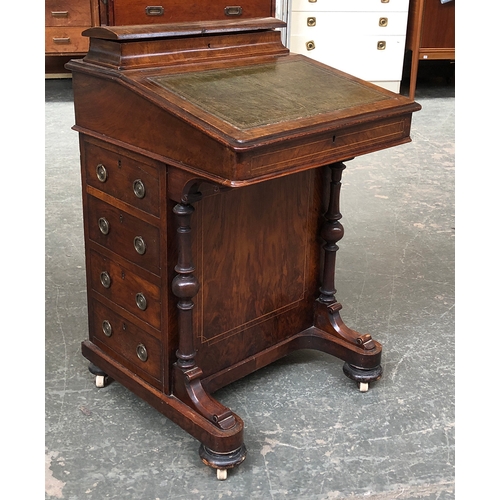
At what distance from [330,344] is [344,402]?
0.23 m

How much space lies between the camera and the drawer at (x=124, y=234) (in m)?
2.20

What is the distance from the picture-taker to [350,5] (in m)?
6.14

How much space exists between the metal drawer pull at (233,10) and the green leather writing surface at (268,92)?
4020mm

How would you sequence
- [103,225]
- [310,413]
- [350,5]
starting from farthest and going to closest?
[350,5]
[310,413]
[103,225]

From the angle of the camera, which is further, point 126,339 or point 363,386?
point 363,386

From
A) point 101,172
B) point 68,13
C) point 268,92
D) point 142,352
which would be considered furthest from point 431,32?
point 142,352

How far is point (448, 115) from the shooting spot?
6320 mm

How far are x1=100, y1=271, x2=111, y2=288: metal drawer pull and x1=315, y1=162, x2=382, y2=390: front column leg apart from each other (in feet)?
2.47

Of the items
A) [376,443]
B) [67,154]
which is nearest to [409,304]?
[376,443]

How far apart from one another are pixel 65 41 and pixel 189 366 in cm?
482

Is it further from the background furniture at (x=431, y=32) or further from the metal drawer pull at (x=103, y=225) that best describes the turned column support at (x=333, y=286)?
the background furniture at (x=431, y=32)

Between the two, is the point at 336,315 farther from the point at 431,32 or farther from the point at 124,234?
the point at 431,32

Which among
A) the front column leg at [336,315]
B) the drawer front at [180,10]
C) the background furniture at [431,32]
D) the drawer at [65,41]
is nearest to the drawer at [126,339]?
the front column leg at [336,315]

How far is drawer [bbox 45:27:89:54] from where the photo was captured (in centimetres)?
634
